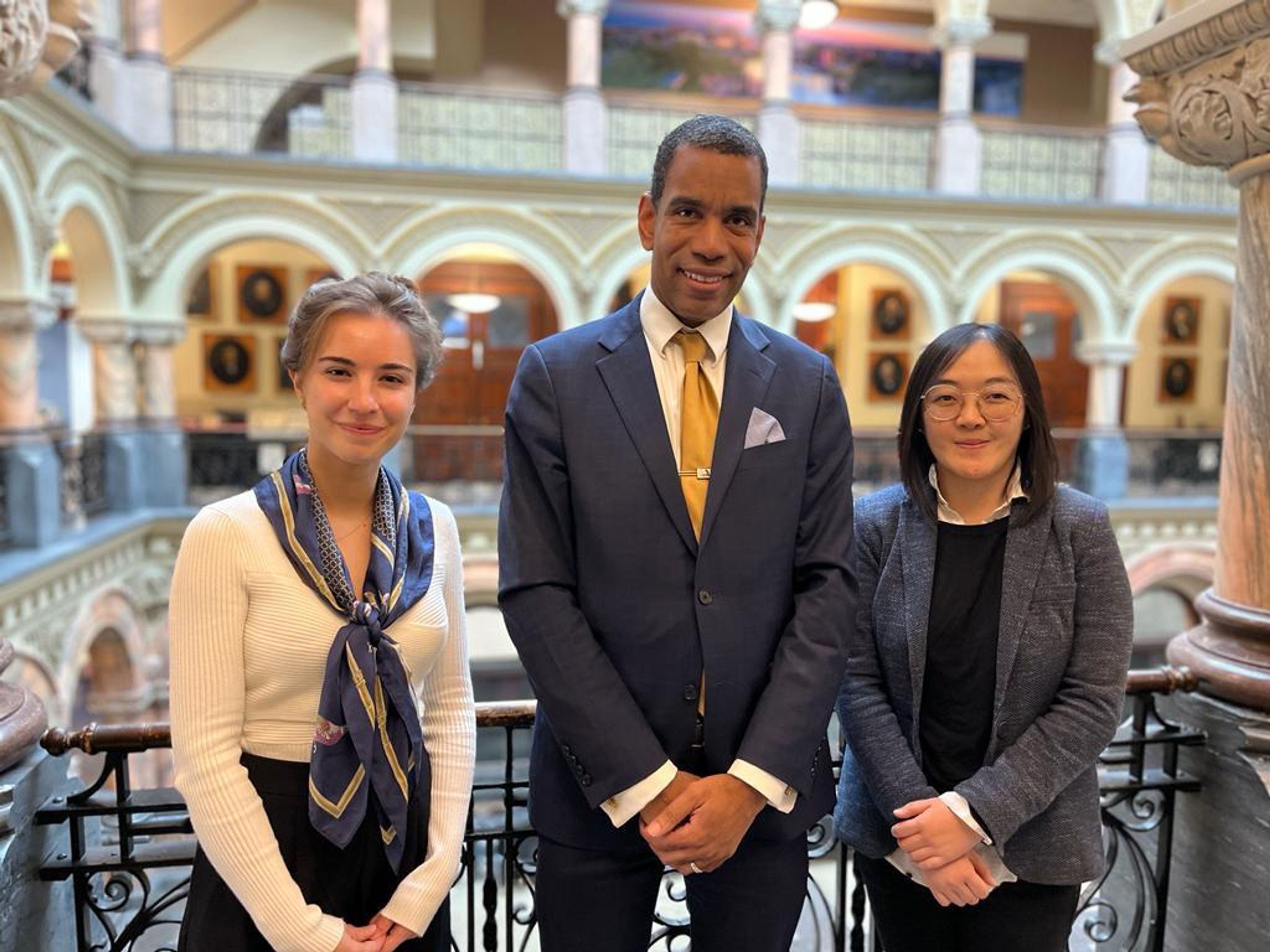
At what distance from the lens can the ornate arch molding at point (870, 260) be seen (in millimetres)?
11531

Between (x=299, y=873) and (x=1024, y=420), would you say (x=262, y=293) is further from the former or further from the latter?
(x=1024, y=420)

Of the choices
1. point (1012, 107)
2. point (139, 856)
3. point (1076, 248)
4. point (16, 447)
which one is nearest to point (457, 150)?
point (16, 447)

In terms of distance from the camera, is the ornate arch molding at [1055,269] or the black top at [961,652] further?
the ornate arch molding at [1055,269]

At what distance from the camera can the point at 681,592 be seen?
1.60 m

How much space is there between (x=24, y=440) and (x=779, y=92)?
8716mm

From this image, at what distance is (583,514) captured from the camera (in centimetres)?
161

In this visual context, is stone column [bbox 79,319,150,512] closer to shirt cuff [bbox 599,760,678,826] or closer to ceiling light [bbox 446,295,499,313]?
ceiling light [bbox 446,295,499,313]

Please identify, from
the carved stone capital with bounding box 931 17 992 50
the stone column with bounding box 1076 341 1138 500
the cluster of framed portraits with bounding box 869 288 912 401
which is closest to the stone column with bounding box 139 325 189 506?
the carved stone capital with bounding box 931 17 992 50

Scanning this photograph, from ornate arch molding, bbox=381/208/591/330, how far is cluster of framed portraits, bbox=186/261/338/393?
357 centimetres

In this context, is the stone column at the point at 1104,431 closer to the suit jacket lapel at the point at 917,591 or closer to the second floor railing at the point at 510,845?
the second floor railing at the point at 510,845

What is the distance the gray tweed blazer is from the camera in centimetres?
168

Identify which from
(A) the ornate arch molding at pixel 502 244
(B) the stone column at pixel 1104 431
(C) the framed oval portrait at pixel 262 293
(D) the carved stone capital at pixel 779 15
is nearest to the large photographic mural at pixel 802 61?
(D) the carved stone capital at pixel 779 15

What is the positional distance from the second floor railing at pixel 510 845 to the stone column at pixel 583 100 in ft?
30.7

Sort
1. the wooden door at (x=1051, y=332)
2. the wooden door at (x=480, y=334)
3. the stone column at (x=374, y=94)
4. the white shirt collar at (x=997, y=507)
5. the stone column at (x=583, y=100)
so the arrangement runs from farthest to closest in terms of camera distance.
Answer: the wooden door at (x=1051, y=332)
the wooden door at (x=480, y=334)
the stone column at (x=583, y=100)
the stone column at (x=374, y=94)
the white shirt collar at (x=997, y=507)
